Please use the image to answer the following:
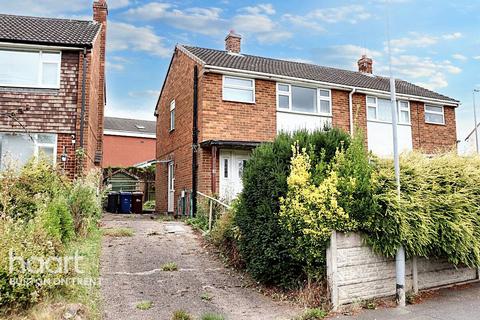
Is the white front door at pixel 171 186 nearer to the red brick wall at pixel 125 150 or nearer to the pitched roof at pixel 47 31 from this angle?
the pitched roof at pixel 47 31

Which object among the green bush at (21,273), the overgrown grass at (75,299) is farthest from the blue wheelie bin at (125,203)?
the green bush at (21,273)

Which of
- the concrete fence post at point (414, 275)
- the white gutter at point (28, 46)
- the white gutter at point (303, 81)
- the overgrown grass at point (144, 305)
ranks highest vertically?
the white gutter at point (28, 46)

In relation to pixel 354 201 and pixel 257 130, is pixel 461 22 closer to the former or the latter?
pixel 354 201

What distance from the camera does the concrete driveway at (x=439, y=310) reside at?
5523 millimetres

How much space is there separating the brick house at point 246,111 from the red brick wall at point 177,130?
1.6 inches

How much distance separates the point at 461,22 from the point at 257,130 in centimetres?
751

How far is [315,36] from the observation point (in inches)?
452

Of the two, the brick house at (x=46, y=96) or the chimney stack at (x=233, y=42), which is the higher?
the chimney stack at (x=233, y=42)

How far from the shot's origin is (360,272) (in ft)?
19.9

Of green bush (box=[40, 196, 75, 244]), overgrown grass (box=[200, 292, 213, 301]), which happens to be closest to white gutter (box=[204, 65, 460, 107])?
green bush (box=[40, 196, 75, 244])

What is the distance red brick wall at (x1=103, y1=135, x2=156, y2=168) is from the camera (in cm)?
3481

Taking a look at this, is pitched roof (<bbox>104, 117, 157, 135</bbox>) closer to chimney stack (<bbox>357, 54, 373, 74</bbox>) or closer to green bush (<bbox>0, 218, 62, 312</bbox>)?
chimney stack (<bbox>357, 54, 373, 74</bbox>)

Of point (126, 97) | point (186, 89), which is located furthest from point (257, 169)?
point (126, 97)

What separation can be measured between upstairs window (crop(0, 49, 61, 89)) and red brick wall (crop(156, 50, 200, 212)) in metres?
4.85
